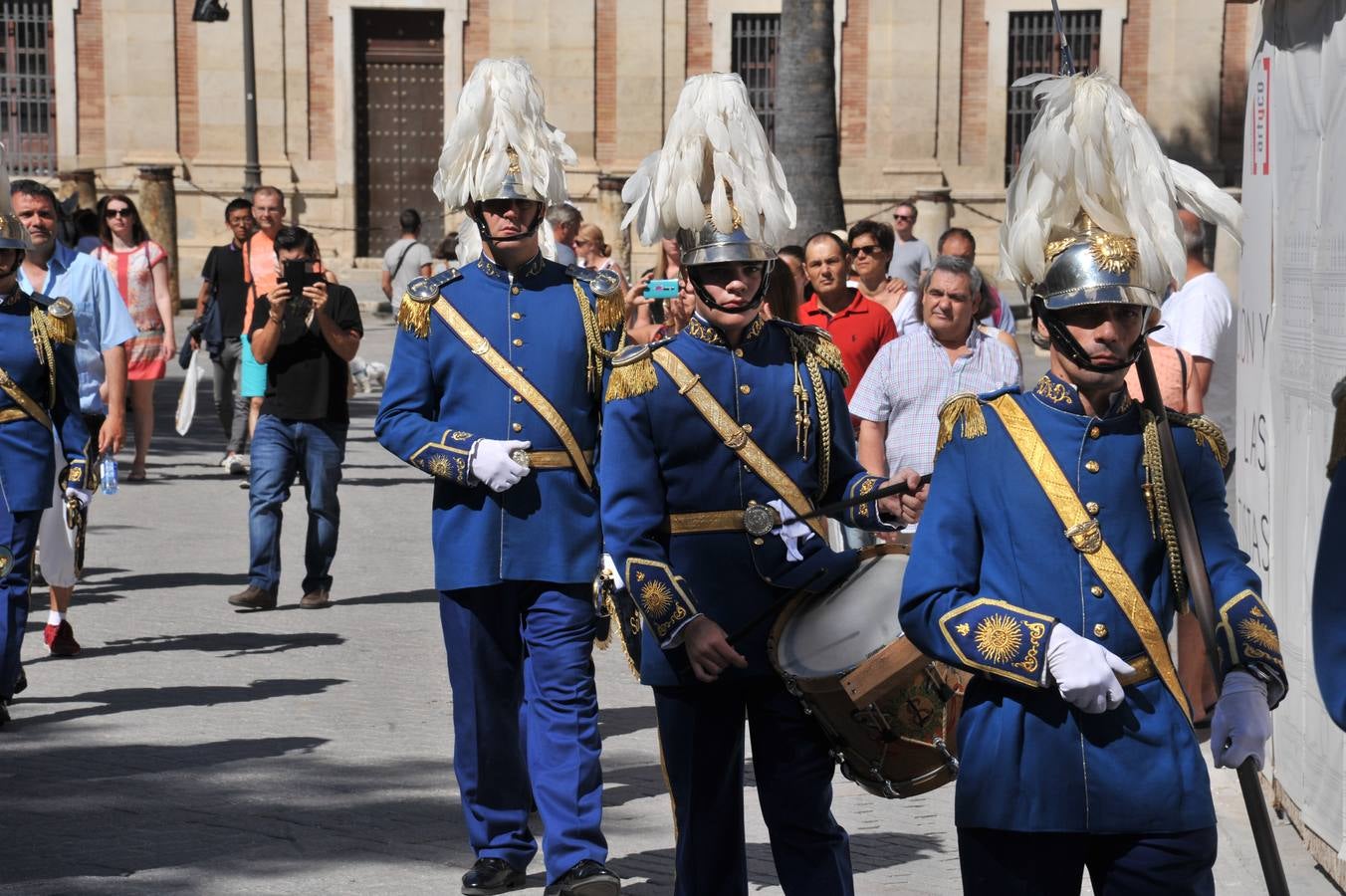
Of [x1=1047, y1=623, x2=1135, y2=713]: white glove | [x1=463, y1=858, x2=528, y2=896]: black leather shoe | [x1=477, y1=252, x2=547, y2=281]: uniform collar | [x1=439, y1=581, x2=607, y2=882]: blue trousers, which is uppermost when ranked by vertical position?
[x1=477, y1=252, x2=547, y2=281]: uniform collar

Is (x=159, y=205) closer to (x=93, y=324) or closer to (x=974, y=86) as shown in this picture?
(x=974, y=86)

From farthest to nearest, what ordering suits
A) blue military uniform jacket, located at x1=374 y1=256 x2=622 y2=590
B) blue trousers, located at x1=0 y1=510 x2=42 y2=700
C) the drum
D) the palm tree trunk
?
1. the palm tree trunk
2. blue trousers, located at x1=0 y1=510 x2=42 y2=700
3. blue military uniform jacket, located at x1=374 y1=256 x2=622 y2=590
4. the drum

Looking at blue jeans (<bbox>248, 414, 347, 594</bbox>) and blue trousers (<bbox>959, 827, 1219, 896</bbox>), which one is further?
blue jeans (<bbox>248, 414, 347, 594</bbox>)

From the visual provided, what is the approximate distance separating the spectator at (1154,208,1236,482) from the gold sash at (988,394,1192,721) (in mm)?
5692

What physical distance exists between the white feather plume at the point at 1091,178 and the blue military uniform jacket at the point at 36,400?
4.91m

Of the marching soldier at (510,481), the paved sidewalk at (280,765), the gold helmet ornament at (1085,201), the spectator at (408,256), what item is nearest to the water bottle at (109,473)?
the paved sidewalk at (280,765)

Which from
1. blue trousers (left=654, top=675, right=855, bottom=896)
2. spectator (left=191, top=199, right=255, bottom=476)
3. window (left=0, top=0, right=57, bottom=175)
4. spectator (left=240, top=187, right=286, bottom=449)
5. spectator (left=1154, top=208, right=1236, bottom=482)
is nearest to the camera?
blue trousers (left=654, top=675, right=855, bottom=896)

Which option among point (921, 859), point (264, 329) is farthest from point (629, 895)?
point (264, 329)

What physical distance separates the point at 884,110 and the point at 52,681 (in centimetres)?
2703

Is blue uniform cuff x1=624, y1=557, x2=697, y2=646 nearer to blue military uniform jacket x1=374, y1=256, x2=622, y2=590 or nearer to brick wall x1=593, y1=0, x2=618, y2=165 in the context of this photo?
blue military uniform jacket x1=374, y1=256, x2=622, y2=590

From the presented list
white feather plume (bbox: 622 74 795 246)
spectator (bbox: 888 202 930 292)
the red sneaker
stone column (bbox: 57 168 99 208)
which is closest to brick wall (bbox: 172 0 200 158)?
stone column (bbox: 57 168 99 208)

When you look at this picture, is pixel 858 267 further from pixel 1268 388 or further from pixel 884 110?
pixel 884 110

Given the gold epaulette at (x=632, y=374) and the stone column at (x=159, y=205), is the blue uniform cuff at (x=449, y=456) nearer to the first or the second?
the gold epaulette at (x=632, y=374)

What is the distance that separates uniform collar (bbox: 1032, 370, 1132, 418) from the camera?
4.09 metres
